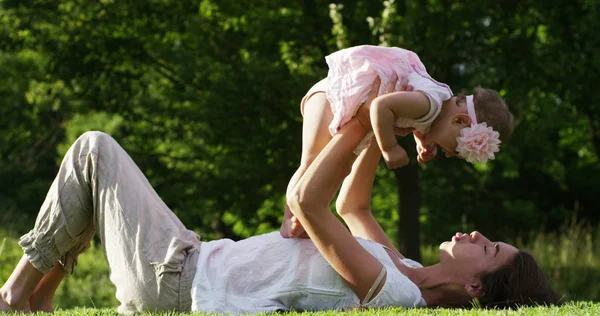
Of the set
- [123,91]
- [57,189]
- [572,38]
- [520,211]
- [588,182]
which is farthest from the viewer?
[588,182]

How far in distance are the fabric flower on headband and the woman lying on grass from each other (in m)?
0.41

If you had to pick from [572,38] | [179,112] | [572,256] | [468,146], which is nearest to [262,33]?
[179,112]

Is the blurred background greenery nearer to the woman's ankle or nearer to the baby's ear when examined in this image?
the baby's ear

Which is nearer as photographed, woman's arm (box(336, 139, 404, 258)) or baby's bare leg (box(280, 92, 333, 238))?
baby's bare leg (box(280, 92, 333, 238))

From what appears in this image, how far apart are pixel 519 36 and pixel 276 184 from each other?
3.68 m

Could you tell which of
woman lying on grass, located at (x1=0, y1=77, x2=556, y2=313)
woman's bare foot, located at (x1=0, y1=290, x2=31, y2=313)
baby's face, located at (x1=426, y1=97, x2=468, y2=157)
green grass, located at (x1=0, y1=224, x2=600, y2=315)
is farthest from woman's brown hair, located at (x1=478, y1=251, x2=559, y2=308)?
green grass, located at (x1=0, y1=224, x2=600, y2=315)

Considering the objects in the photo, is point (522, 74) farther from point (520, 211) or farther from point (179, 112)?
point (520, 211)

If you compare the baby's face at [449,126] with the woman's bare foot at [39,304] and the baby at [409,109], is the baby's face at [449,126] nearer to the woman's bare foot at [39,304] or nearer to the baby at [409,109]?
the baby at [409,109]

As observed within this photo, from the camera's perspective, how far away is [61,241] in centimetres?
402

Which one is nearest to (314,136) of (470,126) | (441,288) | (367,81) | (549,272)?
(367,81)

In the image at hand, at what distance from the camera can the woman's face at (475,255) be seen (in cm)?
411

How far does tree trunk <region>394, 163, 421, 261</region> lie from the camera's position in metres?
11.2

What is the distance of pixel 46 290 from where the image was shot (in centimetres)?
423

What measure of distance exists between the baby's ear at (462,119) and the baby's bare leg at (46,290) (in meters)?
2.08
